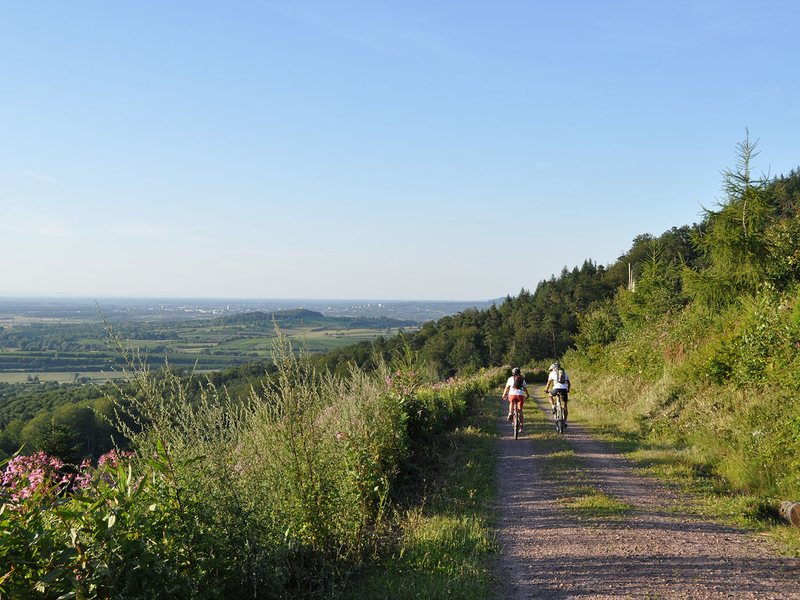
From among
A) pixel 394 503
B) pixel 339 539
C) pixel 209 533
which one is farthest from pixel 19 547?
pixel 394 503

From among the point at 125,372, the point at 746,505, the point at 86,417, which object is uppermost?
the point at 125,372

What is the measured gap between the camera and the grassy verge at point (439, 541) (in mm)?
3904

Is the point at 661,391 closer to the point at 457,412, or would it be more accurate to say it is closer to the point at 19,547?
the point at 457,412

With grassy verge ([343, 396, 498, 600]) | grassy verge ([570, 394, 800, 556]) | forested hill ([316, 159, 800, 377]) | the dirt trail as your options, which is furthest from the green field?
the dirt trail

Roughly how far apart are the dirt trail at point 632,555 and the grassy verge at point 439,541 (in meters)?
0.25

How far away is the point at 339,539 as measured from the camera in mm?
4398

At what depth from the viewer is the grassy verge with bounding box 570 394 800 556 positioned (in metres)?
5.04

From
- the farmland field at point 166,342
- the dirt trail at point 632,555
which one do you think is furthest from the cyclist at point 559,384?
the farmland field at point 166,342

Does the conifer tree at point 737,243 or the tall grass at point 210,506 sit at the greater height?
the conifer tree at point 737,243

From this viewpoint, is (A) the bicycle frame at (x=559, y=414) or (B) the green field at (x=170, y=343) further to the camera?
(B) the green field at (x=170, y=343)

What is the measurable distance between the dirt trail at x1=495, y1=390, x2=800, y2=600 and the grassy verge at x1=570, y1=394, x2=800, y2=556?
225 millimetres

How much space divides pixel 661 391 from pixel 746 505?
19.5 ft

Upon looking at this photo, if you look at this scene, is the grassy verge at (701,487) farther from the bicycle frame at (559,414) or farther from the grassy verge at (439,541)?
the grassy verge at (439,541)

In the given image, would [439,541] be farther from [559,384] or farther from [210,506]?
[559,384]
